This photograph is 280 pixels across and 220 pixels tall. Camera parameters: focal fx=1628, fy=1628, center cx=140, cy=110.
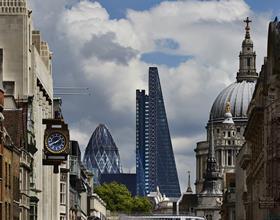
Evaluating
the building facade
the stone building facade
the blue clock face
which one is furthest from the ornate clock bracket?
the stone building facade

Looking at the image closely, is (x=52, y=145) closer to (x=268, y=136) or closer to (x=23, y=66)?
(x=23, y=66)

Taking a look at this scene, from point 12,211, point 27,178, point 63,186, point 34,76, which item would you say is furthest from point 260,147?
point 12,211

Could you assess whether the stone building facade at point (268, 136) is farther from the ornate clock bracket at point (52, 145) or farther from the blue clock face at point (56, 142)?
the blue clock face at point (56, 142)

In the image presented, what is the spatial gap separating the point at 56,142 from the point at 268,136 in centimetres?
2704

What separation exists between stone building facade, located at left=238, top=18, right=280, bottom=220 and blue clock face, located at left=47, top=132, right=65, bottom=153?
1401 centimetres

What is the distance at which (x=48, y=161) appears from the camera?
88938mm

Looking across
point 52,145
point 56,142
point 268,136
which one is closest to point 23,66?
point 52,145

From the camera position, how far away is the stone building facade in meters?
99.5

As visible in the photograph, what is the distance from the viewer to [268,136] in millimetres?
111188

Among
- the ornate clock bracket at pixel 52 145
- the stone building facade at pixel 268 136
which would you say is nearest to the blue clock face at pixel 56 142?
the ornate clock bracket at pixel 52 145

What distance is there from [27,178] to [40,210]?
18613 millimetres

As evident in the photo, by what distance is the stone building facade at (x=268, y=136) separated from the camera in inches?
3917

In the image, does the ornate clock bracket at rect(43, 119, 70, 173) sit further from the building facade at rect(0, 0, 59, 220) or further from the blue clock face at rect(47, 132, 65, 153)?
the building facade at rect(0, 0, 59, 220)

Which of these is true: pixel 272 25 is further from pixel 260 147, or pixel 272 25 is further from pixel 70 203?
pixel 70 203
